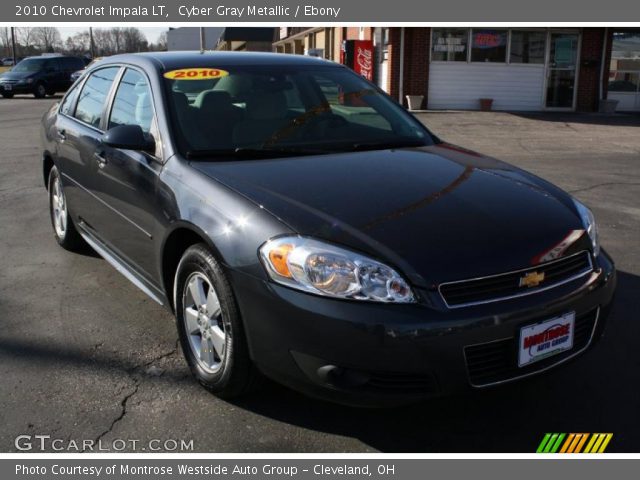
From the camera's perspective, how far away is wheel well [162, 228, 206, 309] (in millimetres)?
3273

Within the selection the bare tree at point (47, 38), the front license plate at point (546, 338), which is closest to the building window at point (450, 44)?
the front license plate at point (546, 338)

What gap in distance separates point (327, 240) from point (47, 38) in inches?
3478

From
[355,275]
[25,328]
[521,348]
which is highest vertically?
[355,275]

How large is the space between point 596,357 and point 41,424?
2841 millimetres

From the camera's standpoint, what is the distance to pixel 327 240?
267 centimetres

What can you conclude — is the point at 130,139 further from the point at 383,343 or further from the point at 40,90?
the point at 40,90

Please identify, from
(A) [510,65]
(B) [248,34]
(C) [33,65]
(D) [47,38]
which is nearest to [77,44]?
(D) [47,38]

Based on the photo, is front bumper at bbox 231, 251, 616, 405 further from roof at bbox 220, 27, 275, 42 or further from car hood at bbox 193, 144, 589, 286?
roof at bbox 220, 27, 275, 42

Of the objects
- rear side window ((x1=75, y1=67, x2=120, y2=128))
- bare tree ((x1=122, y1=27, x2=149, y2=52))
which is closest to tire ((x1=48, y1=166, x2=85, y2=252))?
rear side window ((x1=75, y1=67, x2=120, y2=128))

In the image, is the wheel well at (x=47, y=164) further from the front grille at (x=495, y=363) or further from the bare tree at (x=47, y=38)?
the bare tree at (x=47, y=38)

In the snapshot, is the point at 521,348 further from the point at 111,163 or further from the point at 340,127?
the point at 111,163
